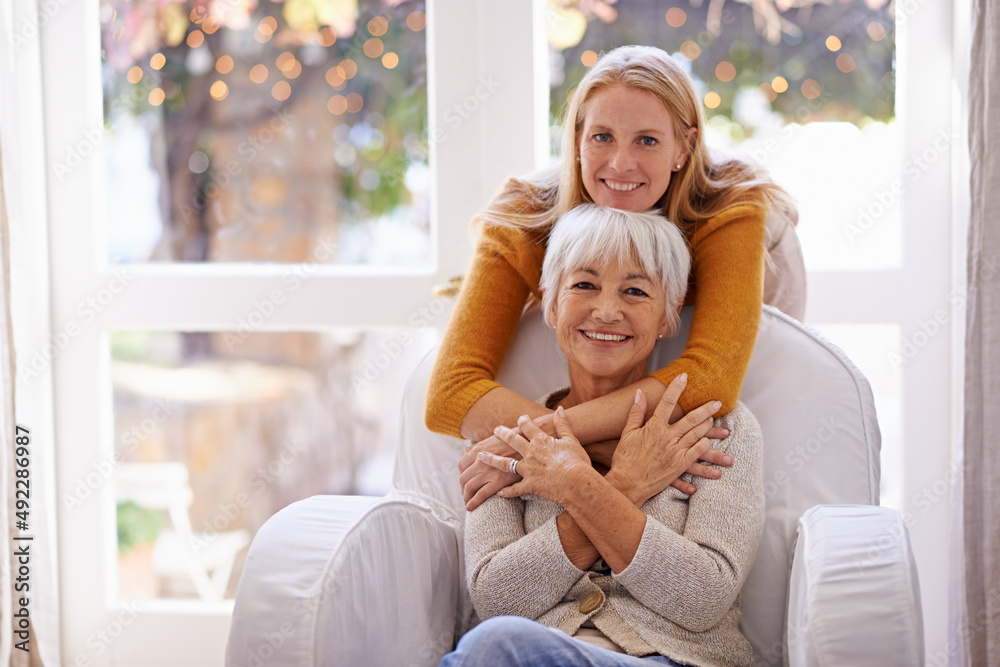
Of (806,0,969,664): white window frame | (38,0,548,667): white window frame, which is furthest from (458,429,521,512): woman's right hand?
(806,0,969,664): white window frame

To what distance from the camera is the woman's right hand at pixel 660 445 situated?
1283 mm

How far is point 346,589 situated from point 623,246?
2.19 ft

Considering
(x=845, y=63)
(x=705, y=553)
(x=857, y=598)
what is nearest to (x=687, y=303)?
(x=705, y=553)

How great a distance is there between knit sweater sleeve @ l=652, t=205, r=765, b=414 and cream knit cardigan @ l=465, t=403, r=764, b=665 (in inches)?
2.7

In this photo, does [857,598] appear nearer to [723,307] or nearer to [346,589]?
[723,307]

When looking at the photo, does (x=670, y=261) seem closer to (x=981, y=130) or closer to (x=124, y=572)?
(x=981, y=130)

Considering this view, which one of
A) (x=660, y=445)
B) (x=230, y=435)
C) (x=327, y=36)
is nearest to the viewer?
(x=660, y=445)

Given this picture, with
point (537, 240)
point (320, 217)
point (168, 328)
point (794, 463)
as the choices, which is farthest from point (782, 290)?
point (168, 328)

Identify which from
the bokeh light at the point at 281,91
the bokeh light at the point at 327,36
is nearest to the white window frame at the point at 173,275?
the bokeh light at the point at 327,36

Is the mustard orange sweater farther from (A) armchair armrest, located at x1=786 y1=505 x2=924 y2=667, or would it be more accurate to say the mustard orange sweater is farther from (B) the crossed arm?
(A) armchair armrest, located at x1=786 y1=505 x2=924 y2=667

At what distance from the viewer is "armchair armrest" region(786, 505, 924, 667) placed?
1034 mm

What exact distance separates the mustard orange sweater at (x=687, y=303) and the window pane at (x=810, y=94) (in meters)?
0.78

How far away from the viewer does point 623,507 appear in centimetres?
123

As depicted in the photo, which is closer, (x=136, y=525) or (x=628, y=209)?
(x=628, y=209)
